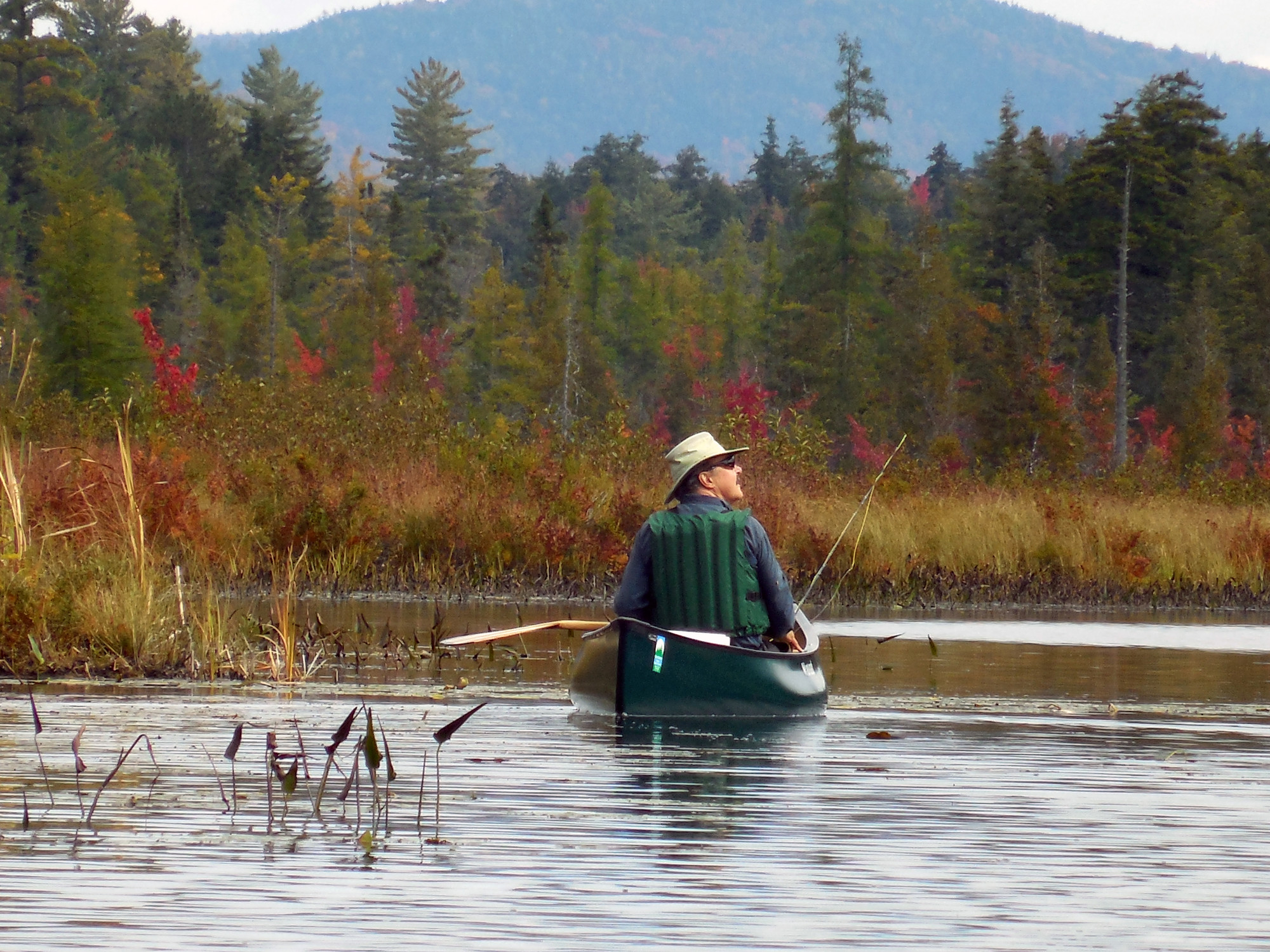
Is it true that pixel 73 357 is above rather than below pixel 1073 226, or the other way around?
below

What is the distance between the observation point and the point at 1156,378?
59875 mm

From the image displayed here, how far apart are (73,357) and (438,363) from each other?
24.9m

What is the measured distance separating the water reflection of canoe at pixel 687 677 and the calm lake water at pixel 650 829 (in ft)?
0.46

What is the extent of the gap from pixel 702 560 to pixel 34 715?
4.06 meters

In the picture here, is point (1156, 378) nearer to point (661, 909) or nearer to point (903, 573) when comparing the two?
point (903, 573)

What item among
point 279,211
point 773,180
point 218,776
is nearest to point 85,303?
point 279,211

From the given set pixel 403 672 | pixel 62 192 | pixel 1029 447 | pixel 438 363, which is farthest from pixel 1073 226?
pixel 403 672

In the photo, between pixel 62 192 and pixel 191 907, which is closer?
pixel 191 907

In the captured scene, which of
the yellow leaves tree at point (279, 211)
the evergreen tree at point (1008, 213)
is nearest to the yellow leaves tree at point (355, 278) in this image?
the yellow leaves tree at point (279, 211)

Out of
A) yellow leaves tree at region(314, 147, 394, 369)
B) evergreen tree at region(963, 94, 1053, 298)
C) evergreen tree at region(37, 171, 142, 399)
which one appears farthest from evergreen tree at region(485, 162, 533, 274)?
evergreen tree at region(37, 171, 142, 399)

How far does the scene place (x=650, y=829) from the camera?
705 cm

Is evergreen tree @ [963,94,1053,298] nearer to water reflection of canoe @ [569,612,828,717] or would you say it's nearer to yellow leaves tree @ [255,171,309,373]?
yellow leaves tree @ [255,171,309,373]

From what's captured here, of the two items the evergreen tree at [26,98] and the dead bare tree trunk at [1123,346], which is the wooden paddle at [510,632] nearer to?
the dead bare tree trunk at [1123,346]

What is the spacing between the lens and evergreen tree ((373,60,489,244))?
96781 millimetres
